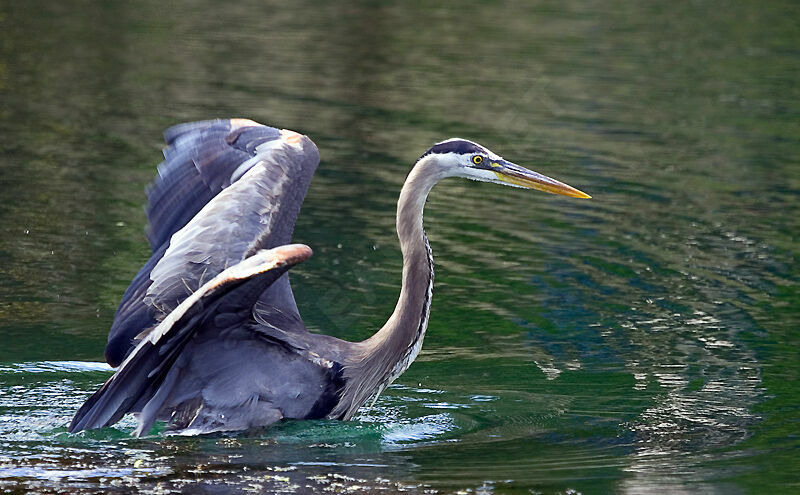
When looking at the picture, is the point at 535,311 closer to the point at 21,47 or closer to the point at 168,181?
the point at 168,181

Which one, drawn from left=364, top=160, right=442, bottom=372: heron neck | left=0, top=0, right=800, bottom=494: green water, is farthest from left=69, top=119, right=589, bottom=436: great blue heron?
left=0, top=0, right=800, bottom=494: green water

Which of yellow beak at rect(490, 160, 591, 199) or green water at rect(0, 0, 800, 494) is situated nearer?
green water at rect(0, 0, 800, 494)

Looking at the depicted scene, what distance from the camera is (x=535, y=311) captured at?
9.90 m

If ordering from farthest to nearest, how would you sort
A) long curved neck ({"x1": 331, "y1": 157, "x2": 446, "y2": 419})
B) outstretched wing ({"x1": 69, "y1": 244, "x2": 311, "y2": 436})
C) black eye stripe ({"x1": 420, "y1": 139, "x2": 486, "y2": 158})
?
black eye stripe ({"x1": 420, "y1": 139, "x2": 486, "y2": 158}) < long curved neck ({"x1": 331, "y1": 157, "x2": 446, "y2": 419}) < outstretched wing ({"x1": 69, "y1": 244, "x2": 311, "y2": 436})

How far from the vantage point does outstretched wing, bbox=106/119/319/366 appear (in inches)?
288

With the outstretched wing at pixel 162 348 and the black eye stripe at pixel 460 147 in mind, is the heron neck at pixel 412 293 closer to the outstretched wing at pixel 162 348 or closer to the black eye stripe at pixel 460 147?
the black eye stripe at pixel 460 147

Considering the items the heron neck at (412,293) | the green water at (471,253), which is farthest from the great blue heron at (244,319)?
the green water at (471,253)

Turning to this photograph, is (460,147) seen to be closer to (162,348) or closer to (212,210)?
(212,210)

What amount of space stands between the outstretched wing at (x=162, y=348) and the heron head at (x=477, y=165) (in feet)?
4.80

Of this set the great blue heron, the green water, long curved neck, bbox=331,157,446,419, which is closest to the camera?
the green water

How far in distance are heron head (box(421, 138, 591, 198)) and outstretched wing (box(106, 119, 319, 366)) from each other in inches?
29.6

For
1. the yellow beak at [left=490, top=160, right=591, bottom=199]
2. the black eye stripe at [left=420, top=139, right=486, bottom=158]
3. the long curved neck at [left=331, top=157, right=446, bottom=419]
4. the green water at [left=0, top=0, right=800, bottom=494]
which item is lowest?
the green water at [left=0, top=0, right=800, bottom=494]

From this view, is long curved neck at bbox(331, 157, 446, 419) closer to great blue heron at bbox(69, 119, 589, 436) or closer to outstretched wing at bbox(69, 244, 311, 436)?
great blue heron at bbox(69, 119, 589, 436)

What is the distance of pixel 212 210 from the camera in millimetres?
7398
